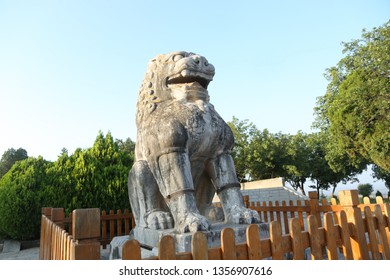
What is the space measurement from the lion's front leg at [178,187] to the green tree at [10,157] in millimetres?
28187

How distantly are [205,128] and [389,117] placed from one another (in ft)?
34.0

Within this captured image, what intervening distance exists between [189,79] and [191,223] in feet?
4.59

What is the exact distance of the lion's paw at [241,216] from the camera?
2.31m

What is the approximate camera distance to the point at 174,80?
9.22 feet

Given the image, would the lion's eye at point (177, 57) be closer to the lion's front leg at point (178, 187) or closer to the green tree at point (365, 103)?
the lion's front leg at point (178, 187)

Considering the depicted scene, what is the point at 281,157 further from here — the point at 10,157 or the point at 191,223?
the point at 10,157

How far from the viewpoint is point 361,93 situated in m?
10.7

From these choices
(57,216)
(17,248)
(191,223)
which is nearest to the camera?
(191,223)

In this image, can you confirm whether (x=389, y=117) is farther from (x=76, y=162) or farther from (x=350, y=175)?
(x=350, y=175)

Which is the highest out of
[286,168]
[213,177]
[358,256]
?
[286,168]

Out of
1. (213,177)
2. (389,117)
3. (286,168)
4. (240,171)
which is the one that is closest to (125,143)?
(240,171)

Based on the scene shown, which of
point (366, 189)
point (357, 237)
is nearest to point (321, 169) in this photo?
point (366, 189)

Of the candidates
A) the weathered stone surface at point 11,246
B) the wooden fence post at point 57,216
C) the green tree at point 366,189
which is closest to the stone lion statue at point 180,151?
the wooden fence post at point 57,216

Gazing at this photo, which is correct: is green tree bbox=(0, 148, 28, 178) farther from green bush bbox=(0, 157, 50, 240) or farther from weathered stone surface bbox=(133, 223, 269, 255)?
weathered stone surface bbox=(133, 223, 269, 255)
